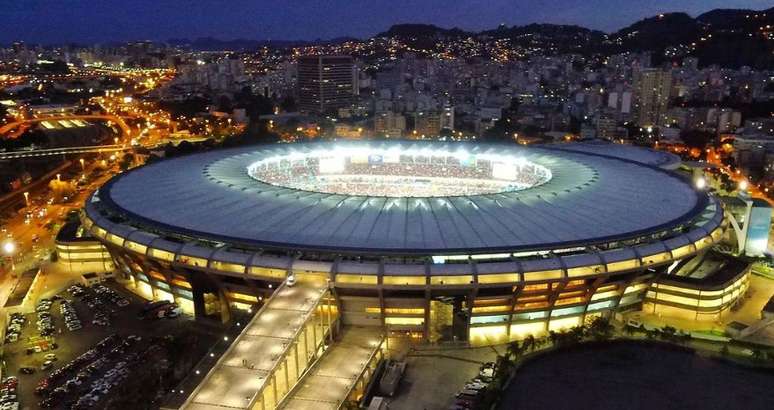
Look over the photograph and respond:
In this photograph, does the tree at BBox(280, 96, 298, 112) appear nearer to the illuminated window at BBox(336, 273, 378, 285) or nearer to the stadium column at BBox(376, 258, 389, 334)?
the stadium column at BBox(376, 258, 389, 334)

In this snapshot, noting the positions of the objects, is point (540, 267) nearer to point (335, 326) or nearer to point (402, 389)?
point (402, 389)

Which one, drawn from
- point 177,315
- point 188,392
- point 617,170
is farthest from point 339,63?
point 188,392

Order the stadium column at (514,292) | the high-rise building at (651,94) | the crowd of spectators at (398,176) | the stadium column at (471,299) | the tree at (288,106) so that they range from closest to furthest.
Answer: the stadium column at (471,299)
the stadium column at (514,292)
the crowd of spectators at (398,176)
the high-rise building at (651,94)
the tree at (288,106)

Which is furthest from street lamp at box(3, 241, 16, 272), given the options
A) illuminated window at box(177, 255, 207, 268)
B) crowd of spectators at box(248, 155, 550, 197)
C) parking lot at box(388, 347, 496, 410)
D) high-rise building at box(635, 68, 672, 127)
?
high-rise building at box(635, 68, 672, 127)

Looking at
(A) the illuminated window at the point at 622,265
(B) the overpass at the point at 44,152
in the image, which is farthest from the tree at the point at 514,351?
(B) the overpass at the point at 44,152

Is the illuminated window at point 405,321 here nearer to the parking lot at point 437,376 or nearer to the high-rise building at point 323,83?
the parking lot at point 437,376

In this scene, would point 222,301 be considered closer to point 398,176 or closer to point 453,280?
point 453,280
